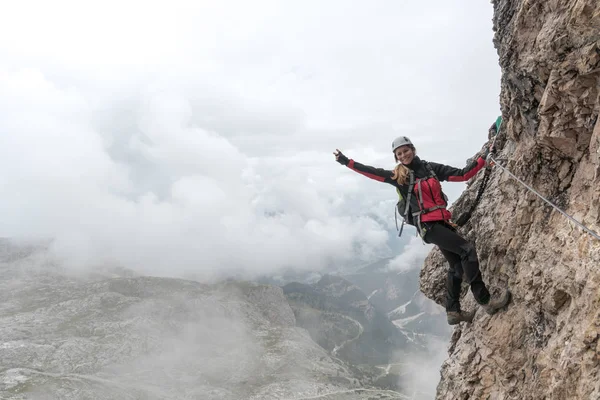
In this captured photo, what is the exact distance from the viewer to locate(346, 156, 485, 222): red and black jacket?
12.1 metres

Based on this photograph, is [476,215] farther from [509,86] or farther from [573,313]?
[573,313]

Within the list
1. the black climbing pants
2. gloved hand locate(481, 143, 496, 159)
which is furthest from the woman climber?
gloved hand locate(481, 143, 496, 159)

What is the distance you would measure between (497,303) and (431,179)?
488 centimetres

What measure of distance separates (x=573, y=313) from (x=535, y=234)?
2935 mm

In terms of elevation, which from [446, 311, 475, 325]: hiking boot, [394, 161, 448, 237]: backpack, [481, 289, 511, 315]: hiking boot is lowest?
[446, 311, 475, 325]: hiking boot

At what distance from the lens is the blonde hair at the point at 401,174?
12.2 metres

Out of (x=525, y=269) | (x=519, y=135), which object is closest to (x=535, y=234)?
(x=525, y=269)

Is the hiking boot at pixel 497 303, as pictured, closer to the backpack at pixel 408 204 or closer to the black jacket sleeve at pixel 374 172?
the backpack at pixel 408 204

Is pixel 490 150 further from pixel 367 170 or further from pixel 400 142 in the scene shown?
pixel 367 170

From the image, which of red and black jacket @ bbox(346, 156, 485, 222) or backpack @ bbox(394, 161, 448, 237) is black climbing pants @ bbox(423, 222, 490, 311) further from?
backpack @ bbox(394, 161, 448, 237)

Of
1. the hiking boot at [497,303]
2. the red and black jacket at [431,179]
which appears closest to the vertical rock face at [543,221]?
the hiking boot at [497,303]

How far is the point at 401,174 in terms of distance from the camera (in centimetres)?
1225

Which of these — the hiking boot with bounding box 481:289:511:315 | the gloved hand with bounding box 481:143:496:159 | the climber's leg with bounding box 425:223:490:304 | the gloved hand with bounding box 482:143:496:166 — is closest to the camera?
the climber's leg with bounding box 425:223:490:304

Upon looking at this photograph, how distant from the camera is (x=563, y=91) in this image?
9.05 m
